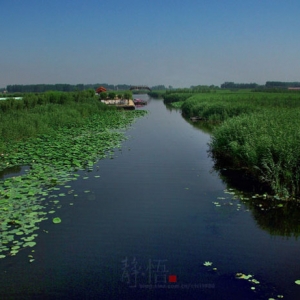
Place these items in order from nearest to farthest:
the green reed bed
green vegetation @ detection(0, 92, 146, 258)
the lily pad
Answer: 1. green vegetation @ detection(0, 92, 146, 258)
2. the lily pad
3. the green reed bed

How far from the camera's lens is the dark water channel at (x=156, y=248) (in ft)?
16.5

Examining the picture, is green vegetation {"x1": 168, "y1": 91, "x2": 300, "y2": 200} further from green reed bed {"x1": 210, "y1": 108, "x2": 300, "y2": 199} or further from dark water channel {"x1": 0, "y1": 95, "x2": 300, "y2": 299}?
dark water channel {"x1": 0, "y1": 95, "x2": 300, "y2": 299}

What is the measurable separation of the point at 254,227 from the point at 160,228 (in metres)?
1.84

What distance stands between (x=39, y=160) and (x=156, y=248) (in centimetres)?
714

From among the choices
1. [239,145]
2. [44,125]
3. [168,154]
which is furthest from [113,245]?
[44,125]

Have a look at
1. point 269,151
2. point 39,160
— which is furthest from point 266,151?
point 39,160

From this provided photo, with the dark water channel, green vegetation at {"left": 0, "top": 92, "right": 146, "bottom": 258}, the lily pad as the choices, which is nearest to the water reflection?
the dark water channel

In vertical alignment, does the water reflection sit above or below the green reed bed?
below

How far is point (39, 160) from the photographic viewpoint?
39.8ft

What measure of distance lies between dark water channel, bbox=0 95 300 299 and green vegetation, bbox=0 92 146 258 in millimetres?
344

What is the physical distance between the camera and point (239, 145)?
37.2 feet

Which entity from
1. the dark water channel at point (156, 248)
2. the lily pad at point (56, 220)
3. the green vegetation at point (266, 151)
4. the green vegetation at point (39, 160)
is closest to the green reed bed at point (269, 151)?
the green vegetation at point (266, 151)

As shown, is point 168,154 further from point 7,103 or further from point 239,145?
point 7,103

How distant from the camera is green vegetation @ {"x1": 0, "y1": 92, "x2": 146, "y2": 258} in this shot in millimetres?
6891
